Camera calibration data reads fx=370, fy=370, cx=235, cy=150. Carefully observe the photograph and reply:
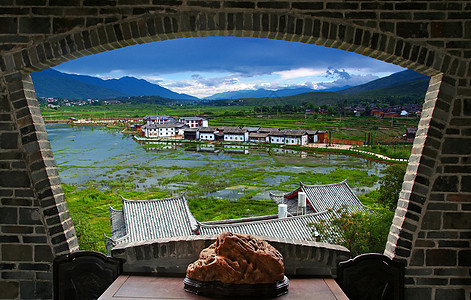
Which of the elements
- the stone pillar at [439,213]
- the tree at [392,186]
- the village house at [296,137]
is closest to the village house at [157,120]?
the village house at [296,137]

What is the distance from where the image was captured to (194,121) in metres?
32.8

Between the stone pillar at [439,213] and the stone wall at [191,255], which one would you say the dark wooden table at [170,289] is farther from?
the stone pillar at [439,213]

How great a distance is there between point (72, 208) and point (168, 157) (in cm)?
1274

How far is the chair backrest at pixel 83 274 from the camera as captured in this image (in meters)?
2.54

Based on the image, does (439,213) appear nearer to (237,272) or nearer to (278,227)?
(237,272)

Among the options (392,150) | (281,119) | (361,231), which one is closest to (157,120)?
(281,119)

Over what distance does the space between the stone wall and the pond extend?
55.9 feet

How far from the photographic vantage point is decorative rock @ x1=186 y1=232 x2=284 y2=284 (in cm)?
206

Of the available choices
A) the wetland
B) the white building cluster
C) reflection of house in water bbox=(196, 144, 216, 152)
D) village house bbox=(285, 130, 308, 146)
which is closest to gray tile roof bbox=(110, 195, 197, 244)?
the wetland

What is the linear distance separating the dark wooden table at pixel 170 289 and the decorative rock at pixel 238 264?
133 mm

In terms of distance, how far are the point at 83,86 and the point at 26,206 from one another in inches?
2664

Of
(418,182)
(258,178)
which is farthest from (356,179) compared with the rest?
(418,182)

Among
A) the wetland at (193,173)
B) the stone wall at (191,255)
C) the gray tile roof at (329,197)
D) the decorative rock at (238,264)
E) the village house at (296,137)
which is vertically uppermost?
the decorative rock at (238,264)

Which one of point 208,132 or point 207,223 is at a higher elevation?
point 208,132
